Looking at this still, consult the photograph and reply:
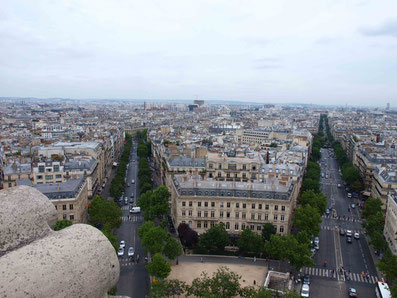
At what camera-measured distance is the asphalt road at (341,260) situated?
50781mm

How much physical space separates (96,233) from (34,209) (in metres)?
2.71

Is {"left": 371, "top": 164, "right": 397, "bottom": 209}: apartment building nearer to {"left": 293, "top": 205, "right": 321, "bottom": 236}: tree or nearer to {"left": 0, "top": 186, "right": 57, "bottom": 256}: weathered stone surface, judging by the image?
{"left": 293, "top": 205, "right": 321, "bottom": 236}: tree

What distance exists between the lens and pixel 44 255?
1241 centimetres

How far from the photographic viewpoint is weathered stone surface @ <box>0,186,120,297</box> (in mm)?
11906

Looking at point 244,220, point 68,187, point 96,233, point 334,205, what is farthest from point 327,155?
point 96,233

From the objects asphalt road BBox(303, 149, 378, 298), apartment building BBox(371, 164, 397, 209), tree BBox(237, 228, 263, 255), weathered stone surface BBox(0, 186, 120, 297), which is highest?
weathered stone surface BBox(0, 186, 120, 297)

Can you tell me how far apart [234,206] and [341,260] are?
67.1 feet

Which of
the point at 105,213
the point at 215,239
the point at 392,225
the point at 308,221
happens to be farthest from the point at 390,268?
the point at 105,213

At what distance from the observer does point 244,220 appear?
63938mm

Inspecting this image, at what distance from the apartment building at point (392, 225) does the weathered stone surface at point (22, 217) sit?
5884 cm

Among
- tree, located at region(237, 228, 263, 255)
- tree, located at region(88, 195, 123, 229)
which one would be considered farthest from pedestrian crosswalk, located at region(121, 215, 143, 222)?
tree, located at region(237, 228, 263, 255)

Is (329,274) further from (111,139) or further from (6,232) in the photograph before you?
(111,139)

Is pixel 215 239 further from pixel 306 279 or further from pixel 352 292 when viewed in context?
pixel 352 292

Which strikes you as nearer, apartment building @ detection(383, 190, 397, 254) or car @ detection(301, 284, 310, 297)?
car @ detection(301, 284, 310, 297)
